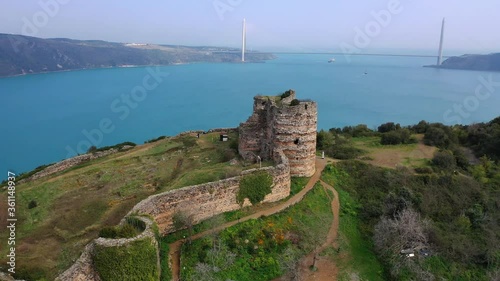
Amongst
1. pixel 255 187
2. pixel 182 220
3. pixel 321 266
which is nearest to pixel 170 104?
pixel 255 187

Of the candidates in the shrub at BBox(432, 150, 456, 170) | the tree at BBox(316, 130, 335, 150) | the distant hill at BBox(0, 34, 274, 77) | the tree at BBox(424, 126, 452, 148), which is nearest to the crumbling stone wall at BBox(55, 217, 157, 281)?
the tree at BBox(316, 130, 335, 150)

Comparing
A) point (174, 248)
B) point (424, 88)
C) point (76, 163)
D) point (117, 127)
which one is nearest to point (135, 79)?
point (117, 127)

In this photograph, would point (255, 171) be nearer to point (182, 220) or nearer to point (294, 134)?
point (294, 134)

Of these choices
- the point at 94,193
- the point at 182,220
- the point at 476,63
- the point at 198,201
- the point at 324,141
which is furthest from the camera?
the point at 476,63

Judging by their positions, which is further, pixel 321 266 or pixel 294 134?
pixel 294 134

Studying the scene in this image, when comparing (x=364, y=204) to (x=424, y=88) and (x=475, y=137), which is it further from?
(x=424, y=88)
